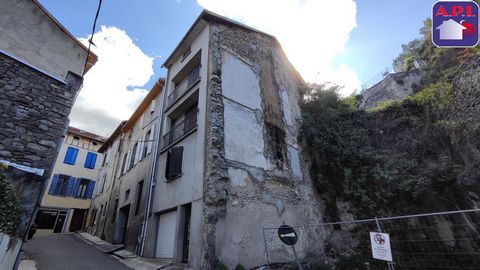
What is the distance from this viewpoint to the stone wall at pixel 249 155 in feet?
21.4

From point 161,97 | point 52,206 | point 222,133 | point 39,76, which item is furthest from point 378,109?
point 52,206

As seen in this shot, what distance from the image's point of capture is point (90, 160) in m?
20.5

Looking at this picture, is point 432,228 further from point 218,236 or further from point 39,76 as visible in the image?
point 39,76

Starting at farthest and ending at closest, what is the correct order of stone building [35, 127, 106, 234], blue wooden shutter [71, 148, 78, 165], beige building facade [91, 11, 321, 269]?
1. blue wooden shutter [71, 148, 78, 165]
2. stone building [35, 127, 106, 234]
3. beige building facade [91, 11, 321, 269]

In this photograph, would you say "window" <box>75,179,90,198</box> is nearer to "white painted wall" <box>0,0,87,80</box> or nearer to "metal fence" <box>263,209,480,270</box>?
"white painted wall" <box>0,0,87,80</box>

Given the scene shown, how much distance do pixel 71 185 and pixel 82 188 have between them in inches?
38.1

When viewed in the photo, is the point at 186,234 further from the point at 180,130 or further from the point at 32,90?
the point at 32,90

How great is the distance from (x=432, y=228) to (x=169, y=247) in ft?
27.9

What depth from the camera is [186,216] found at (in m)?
7.52

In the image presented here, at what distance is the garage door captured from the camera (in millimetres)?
7840

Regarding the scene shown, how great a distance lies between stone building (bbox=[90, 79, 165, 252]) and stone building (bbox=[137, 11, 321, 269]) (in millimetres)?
1240

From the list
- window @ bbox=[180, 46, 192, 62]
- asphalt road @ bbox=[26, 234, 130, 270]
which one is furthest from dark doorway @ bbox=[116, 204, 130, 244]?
window @ bbox=[180, 46, 192, 62]

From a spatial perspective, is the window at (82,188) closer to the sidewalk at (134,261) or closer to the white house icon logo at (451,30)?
the sidewalk at (134,261)

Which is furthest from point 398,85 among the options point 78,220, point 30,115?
point 78,220
